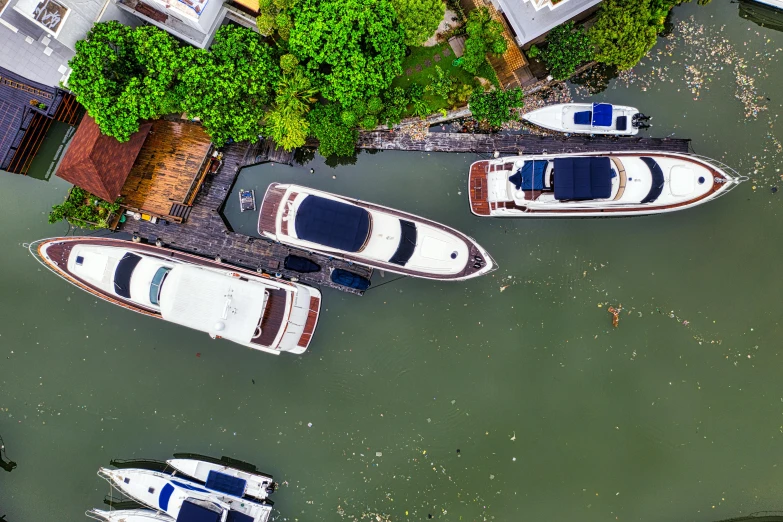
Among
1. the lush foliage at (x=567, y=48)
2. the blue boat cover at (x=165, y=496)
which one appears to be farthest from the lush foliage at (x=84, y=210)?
the lush foliage at (x=567, y=48)

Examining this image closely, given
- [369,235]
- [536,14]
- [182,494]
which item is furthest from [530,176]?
[182,494]

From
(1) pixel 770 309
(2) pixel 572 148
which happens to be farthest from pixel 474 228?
(1) pixel 770 309

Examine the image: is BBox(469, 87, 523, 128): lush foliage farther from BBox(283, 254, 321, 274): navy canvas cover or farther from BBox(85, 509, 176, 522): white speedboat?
BBox(85, 509, 176, 522): white speedboat

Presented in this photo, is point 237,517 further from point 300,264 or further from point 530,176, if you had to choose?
point 530,176

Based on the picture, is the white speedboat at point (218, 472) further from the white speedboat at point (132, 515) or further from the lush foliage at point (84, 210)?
the lush foliage at point (84, 210)

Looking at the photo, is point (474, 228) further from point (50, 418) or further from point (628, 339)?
point (50, 418)

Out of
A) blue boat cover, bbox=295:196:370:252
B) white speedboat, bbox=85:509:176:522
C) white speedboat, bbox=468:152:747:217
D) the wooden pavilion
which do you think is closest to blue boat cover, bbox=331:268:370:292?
blue boat cover, bbox=295:196:370:252
